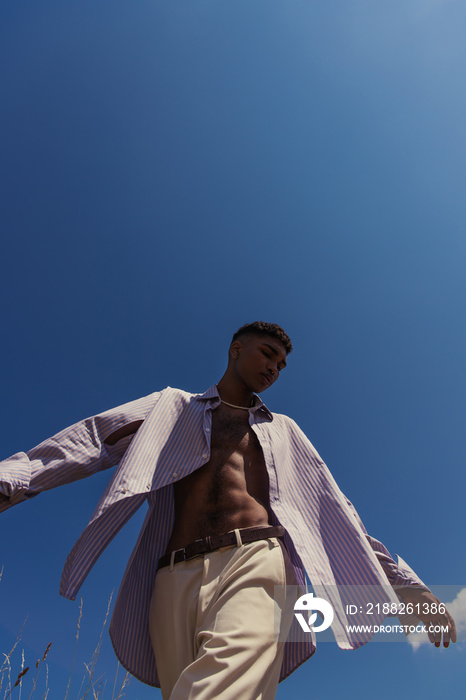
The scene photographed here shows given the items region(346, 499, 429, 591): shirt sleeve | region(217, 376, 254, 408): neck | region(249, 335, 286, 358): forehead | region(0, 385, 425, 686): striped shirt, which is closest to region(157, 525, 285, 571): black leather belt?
region(0, 385, 425, 686): striped shirt

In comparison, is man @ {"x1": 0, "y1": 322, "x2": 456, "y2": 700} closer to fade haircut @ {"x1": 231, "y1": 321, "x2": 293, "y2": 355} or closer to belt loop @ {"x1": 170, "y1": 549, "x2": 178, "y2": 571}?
belt loop @ {"x1": 170, "y1": 549, "x2": 178, "y2": 571}

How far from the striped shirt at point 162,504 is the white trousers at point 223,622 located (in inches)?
7.5

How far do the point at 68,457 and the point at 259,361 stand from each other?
4.74 feet

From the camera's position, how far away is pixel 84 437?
2426 millimetres

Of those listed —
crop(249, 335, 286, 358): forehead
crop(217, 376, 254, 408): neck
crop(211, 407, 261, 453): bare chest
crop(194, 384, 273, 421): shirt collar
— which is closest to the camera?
crop(211, 407, 261, 453): bare chest

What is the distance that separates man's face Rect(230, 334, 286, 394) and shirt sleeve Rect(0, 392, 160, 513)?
2.44 ft

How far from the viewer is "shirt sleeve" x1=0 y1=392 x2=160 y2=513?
2.03m

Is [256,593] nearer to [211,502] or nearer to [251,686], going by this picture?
[251,686]

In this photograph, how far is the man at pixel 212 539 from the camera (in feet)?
6.25

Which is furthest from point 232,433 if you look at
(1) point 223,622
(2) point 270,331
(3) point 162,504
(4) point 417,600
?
(4) point 417,600

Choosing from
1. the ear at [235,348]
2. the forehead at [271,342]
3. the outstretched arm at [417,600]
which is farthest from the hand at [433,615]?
the ear at [235,348]

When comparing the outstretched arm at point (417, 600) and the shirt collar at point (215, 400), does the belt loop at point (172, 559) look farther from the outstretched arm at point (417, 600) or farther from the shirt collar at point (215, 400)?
the outstretched arm at point (417, 600)

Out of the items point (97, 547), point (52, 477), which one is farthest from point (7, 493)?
point (97, 547)

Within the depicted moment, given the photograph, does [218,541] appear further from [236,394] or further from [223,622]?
[236,394]
